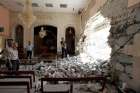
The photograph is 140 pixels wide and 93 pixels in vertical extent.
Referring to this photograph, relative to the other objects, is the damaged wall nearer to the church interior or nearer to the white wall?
the church interior

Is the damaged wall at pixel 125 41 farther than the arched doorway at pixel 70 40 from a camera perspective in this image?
No

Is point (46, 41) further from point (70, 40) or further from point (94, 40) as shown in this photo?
point (94, 40)

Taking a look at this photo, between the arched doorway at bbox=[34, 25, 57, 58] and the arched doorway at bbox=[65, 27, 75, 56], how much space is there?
0.79 m

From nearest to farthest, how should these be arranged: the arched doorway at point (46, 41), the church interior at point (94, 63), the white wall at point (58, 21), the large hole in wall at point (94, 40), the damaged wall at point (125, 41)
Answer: the damaged wall at point (125, 41)
the church interior at point (94, 63)
the large hole in wall at point (94, 40)
the white wall at point (58, 21)
the arched doorway at point (46, 41)

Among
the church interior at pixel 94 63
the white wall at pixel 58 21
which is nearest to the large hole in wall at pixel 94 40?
the church interior at pixel 94 63

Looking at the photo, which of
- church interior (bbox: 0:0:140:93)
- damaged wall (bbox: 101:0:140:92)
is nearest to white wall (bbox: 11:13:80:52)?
church interior (bbox: 0:0:140:93)

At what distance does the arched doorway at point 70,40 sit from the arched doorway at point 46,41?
2.59 ft

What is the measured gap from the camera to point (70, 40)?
57.3 ft

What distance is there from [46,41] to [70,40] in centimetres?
157

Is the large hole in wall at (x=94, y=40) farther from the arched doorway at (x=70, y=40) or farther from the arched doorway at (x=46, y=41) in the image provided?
the arched doorway at (x=46, y=41)

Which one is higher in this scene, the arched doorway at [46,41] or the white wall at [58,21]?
the white wall at [58,21]

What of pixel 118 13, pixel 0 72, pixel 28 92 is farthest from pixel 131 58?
pixel 0 72

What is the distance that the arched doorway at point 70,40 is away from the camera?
57.0 feet

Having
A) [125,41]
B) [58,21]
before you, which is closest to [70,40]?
[58,21]
